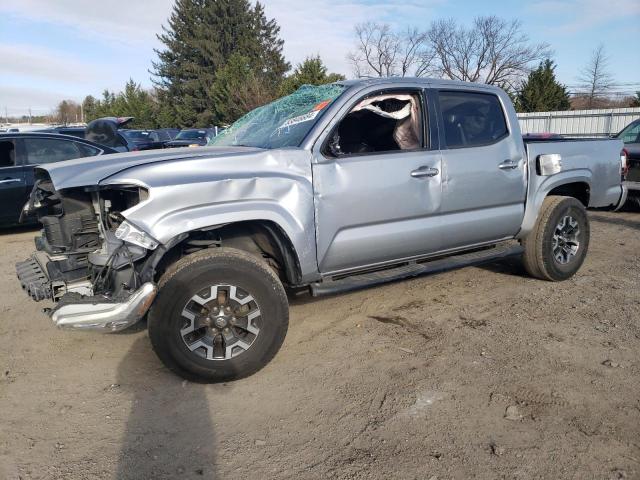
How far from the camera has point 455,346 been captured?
3.80 meters

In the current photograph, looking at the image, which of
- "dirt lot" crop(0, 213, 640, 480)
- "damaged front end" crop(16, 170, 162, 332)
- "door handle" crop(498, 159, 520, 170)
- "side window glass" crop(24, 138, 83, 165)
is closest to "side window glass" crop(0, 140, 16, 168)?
"side window glass" crop(24, 138, 83, 165)

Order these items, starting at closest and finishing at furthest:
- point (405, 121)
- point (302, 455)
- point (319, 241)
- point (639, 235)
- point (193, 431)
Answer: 1. point (302, 455)
2. point (193, 431)
3. point (319, 241)
4. point (405, 121)
5. point (639, 235)

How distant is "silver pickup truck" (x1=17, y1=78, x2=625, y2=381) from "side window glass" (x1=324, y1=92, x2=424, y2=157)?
0.5 inches

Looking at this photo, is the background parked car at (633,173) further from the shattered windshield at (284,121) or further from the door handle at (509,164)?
the shattered windshield at (284,121)

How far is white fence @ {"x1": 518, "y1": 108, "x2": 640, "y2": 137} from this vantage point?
2153 cm

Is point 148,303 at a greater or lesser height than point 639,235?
greater

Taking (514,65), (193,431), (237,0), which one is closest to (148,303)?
(193,431)

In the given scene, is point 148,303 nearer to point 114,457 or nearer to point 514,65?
point 114,457

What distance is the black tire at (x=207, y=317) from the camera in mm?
3117

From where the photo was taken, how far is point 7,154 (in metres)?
7.77

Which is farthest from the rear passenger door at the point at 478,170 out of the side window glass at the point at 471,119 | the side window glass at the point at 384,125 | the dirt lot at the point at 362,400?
the dirt lot at the point at 362,400

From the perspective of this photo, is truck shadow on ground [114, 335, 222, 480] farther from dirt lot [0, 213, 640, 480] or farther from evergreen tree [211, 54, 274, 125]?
evergreen tree [211, 54, 274, 125]

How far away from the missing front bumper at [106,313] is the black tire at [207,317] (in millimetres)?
109

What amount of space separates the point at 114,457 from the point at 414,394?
173 centimetres
